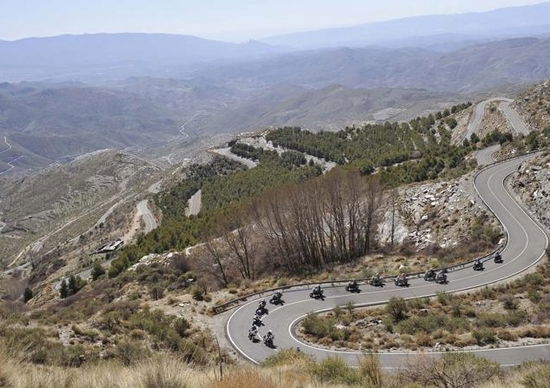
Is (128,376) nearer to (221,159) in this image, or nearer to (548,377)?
(548,377)

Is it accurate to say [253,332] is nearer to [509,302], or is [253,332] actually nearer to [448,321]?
[448,321]

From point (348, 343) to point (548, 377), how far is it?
44.8ft

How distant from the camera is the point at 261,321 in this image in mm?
29188

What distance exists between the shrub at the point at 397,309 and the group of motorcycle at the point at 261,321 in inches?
276

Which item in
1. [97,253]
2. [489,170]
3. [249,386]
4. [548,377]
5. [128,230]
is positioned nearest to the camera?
[249,386]

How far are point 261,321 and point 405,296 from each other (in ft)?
32.1

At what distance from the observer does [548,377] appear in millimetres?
10891

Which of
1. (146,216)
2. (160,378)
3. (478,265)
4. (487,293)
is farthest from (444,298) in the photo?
(146,216)

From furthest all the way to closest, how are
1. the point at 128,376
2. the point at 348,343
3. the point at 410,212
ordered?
the point at 410,212 → the point at 348,343 → the point at 128,376

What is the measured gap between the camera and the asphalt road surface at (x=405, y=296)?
67.9 feet

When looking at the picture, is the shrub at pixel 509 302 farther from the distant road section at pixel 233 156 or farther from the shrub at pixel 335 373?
the distant road section at pixel 233 156

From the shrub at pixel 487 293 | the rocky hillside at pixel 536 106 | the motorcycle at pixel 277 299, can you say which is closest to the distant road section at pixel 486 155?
the rocky hillside at pixel 536 106

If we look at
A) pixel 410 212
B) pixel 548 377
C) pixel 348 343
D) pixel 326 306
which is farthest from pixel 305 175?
pixel 548 377

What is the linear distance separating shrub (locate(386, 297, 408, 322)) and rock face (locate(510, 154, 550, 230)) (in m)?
19.7
